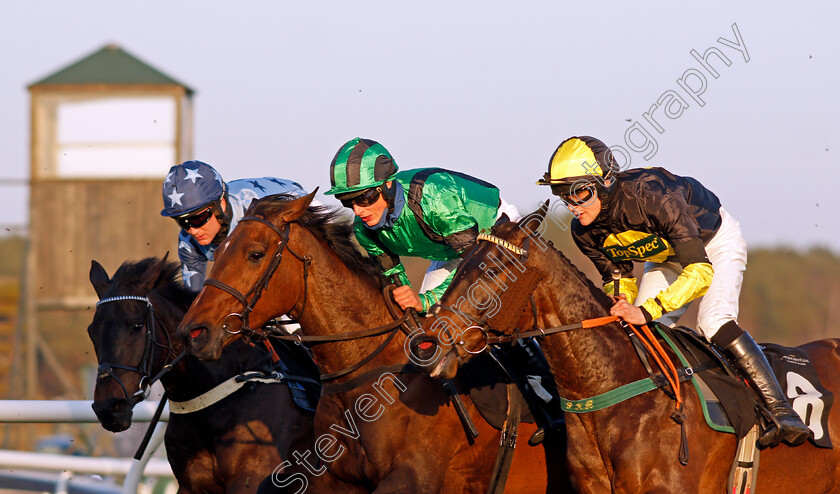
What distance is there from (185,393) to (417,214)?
146cm

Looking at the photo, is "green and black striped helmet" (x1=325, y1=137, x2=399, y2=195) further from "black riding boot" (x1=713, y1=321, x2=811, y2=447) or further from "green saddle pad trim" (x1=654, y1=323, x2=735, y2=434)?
"black riding boot" (x1=713, y1=321, x2=811, y2=447)

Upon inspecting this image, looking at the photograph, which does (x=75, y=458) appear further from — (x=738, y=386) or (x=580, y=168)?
(x=738, y=386)

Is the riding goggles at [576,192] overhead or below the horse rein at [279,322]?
overhead

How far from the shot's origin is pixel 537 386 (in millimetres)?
4422

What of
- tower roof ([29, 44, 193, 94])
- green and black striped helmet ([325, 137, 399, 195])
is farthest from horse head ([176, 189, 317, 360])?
tower roof ([29, 44, 193, 94])

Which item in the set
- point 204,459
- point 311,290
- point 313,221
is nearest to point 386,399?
point 311,290

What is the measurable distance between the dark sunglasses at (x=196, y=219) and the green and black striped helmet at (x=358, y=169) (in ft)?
3.04

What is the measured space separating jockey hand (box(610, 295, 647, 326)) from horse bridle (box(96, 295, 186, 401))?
200 centimetres

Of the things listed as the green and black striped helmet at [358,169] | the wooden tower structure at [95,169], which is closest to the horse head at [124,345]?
the green and black striped helmet at [358,169]

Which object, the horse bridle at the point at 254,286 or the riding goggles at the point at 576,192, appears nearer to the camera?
the horse bridle at the point at 254,286

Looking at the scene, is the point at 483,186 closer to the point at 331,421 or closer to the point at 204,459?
the point at 331,421

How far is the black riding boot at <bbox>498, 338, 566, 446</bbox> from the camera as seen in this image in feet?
14.3

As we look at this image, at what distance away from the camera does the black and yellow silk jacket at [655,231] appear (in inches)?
151

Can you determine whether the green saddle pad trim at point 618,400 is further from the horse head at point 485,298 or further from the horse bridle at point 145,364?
the horse bridle at point 145,364
